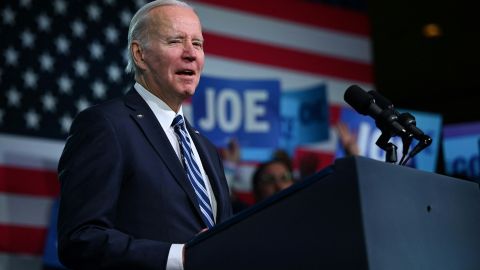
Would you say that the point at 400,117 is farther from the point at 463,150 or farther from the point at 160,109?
the point at 463,150

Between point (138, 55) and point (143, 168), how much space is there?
0.38m

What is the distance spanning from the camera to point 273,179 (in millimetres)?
3922

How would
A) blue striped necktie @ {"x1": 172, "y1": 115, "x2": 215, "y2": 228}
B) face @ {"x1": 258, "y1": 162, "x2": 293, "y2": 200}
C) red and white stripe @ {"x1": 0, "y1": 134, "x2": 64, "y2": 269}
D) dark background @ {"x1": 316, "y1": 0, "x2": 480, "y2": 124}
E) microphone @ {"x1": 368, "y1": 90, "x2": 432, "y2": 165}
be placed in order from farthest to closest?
dark background @ {"x1": 316, "y1": 0, "x2": 480, "y2": 124} < face @ {"x1": 258, "y1": 162, "x2": 293, "y2": 200} < red and white stripe @ {"x1": 0, "y1": 134, "x2": 64, "y2": 269} < blue striped necktie @ {"x1": 172, "y1": 115, "x2": 215, "y2": 228} < microphone @ {"x1": 368, "y1": 90, "x2": 432, "y2": 165}

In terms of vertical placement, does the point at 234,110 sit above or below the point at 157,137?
below

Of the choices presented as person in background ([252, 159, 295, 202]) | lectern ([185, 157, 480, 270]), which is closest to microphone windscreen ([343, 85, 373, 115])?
lectern ([185, 157, 480, 270])

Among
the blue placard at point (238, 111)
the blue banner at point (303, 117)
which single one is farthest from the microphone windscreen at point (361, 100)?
the blue banner at point (303, 117)

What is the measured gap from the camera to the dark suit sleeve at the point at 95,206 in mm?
1450

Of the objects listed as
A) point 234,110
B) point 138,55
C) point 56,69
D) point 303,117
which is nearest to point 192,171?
point 138,55

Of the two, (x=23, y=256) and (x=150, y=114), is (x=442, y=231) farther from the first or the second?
(x=23, y=256)

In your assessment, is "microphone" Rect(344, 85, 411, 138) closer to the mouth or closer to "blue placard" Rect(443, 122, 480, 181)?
the mouth

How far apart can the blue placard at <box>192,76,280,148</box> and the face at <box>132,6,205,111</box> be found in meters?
2.36

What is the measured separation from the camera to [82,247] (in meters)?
1.47

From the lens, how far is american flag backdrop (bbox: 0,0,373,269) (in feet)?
12.1

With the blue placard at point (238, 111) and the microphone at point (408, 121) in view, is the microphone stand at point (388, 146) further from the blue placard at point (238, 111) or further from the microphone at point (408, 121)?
the blue placard at point (238, 111)
